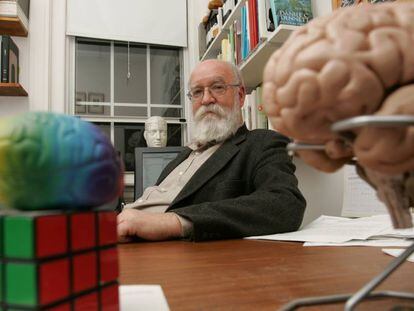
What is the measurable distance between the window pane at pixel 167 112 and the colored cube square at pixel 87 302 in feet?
8.66

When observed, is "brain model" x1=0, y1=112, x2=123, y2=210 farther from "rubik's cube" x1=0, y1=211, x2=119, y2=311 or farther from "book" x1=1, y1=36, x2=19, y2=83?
"book" x1=1, y1=36, x2=19, y2=83

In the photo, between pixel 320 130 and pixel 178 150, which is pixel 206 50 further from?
pixel 320 130

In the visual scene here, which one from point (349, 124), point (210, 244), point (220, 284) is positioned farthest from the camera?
point (210, 244)

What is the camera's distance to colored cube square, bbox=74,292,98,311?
0.24m

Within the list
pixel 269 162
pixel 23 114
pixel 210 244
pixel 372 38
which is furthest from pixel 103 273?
pixel 269 162

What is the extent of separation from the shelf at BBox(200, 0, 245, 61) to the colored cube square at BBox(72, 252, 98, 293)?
193 cm

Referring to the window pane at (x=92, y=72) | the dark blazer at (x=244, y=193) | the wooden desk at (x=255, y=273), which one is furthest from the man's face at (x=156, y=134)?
the wooden desk at (x=255, y=273)

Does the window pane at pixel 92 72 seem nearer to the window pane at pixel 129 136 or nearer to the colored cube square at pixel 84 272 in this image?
the window pane at pixel 129 136

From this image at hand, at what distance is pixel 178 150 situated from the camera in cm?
213

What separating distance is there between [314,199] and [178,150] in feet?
2.92

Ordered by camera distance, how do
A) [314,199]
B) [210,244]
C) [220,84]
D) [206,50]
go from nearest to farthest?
[210,244], [314,199], [220,84], [206,50]

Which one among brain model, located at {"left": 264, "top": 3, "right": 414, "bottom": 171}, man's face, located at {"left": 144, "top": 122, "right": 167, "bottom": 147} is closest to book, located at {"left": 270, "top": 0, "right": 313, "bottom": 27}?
man's face, located at {"left": 144, "top": 122, "right": 167, "bottom": 147}

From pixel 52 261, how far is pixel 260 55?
1637 millimetres

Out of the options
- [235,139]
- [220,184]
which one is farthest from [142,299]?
[235,139]
